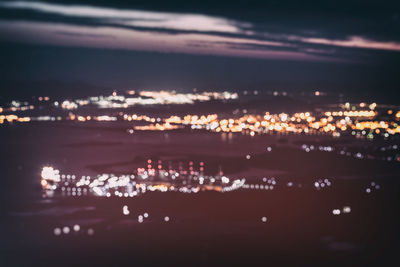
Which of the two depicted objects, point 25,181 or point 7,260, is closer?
point 7,260

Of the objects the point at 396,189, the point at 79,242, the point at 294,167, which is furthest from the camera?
the point at 294,167

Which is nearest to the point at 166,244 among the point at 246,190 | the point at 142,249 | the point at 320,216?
the point at 142,249

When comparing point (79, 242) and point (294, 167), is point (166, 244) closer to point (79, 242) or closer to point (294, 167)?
point (79, 242)

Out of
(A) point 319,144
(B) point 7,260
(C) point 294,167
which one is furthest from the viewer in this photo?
(A) point 319,144

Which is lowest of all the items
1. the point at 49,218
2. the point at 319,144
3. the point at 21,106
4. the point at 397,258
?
the point at 397,258

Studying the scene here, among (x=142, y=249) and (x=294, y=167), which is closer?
(x=142, y=249)

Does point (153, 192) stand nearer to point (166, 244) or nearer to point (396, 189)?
point (166, 244)

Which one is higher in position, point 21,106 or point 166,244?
point 21,106

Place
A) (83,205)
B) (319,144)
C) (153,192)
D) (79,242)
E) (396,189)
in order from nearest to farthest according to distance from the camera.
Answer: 1. (79,242)
2. (83,205)
3. (153,192)
4. (396,189)
5. (319,144)

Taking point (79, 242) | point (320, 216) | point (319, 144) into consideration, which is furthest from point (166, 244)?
point (319, 144)
